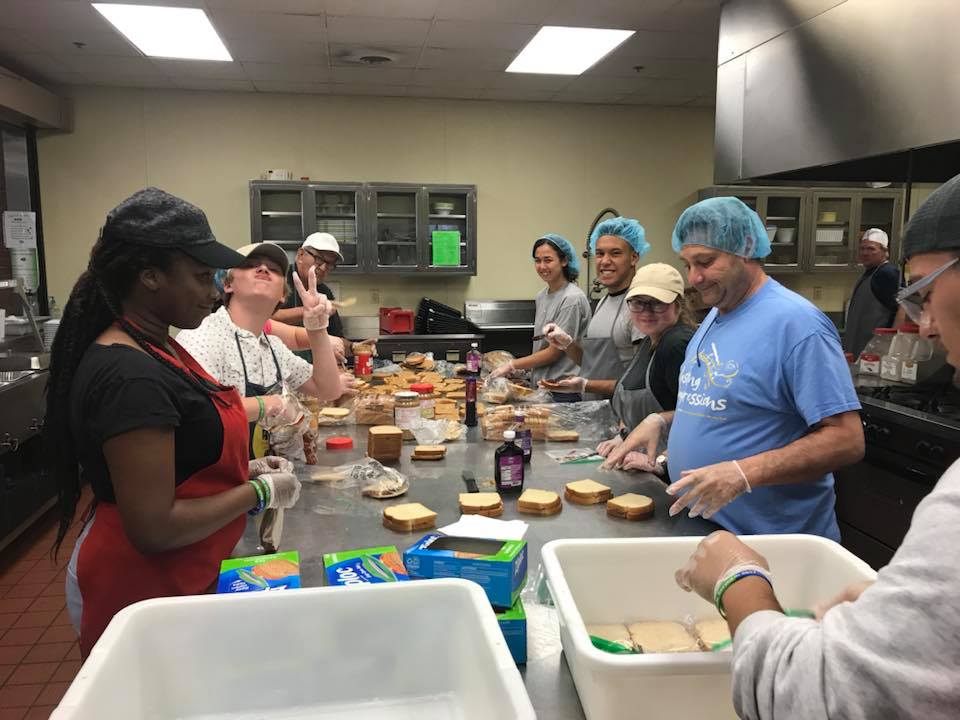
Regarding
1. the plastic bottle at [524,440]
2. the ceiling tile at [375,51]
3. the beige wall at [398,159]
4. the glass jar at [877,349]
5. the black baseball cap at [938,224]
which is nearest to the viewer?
the black baseball cap at [938,224]

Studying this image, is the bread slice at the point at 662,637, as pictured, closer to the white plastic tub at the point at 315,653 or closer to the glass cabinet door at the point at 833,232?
the white plastic tub at the point at 315,653

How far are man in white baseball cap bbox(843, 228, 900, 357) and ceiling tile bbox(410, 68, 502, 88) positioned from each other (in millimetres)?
3356

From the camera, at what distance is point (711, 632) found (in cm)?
125

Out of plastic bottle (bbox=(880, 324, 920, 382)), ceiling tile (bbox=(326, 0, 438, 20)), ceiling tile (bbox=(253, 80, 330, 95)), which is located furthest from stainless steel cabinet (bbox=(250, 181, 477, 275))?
plastic bottle (bbox=(880, 324, 920, 382))

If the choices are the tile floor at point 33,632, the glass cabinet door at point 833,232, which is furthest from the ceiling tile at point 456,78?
the tile floor at point 33,632

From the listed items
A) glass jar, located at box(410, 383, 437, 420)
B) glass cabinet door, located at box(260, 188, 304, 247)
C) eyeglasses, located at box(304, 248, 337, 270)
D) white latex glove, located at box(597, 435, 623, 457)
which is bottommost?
white latex glove, located at box(597, 435, 623, 457)

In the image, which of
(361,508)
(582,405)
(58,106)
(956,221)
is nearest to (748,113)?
(582,405)

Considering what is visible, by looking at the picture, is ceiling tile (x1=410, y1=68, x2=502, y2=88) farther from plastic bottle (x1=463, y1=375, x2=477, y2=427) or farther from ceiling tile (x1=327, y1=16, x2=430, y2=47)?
plastic bottle (x1=463, y1=375, x2=477, y2=427)

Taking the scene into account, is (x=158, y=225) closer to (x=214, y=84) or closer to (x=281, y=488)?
(x=281, y=488)

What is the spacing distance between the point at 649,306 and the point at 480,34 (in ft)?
9.94

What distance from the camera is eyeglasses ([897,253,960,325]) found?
33.6 inches

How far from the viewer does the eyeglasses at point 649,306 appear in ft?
8.63

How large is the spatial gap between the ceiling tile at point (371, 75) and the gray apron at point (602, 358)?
328cm

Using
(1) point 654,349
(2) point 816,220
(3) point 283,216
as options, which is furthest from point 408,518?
(2) point 816,220
